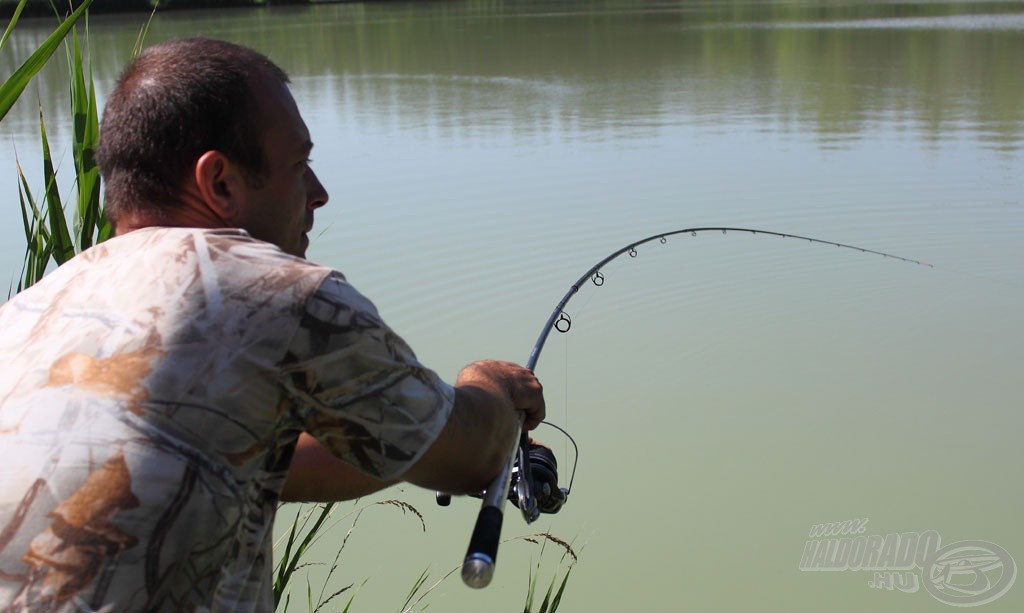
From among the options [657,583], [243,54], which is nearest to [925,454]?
[657,583]

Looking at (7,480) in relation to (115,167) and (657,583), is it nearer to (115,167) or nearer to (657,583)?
(115,167)

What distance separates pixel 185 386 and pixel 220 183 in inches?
8.8

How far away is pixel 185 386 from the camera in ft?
2.86

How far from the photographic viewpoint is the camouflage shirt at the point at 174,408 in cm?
85

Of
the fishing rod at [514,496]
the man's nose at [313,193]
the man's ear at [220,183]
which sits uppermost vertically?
the man's ear at [220,183]

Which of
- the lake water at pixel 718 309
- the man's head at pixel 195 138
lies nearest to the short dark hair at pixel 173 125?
the man's head at pixel 195 138

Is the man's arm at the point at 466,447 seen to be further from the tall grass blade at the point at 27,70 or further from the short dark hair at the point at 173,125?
the tall grass blade at the point at 27,70

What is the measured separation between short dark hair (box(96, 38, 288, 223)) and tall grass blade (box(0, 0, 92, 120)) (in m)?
0.57

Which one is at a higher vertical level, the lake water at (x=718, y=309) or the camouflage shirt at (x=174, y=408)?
the camouflage shirt at (x=174, y=408)

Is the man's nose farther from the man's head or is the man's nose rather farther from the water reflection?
the water reflection

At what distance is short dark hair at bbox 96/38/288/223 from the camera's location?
1.00 m

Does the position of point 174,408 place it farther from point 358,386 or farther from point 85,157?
point 85,157

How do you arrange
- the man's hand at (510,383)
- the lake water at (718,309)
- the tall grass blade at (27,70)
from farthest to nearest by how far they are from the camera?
1. the lake water at (718,309)
2. the tall grass blade at (27,70)
3. the man's hand at (510,383)

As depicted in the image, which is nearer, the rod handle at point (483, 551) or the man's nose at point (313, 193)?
the rod handle at point (483, 551)
